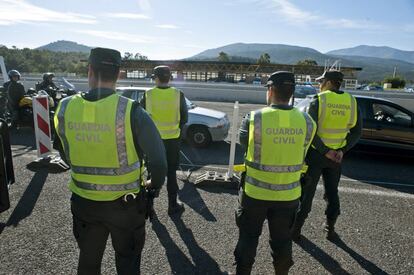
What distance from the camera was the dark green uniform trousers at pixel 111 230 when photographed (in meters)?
2.12

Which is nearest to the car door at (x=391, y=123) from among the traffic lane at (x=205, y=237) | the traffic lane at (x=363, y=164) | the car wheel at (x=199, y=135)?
the traffic lane at (x=363, y=164)

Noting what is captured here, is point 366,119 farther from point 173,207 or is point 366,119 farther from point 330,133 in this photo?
point 173,207

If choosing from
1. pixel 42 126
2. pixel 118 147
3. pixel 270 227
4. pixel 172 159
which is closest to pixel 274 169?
pixel 270 227

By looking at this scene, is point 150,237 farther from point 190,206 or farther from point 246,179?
point 246,179

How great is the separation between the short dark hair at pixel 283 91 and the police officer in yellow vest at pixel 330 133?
1.26 m

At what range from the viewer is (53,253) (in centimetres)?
348

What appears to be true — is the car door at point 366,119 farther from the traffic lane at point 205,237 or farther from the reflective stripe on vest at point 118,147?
the reflective stripe on vest at point 118,147

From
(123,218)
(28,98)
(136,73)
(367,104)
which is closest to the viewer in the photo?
(123,218)

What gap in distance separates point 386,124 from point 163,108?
598 cm

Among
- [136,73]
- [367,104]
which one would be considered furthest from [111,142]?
[136,73]

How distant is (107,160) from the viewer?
2.07m

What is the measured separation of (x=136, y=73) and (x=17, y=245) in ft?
162

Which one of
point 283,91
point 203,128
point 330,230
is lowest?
point 330,230

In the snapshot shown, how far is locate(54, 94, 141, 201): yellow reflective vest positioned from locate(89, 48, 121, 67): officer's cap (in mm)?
219
